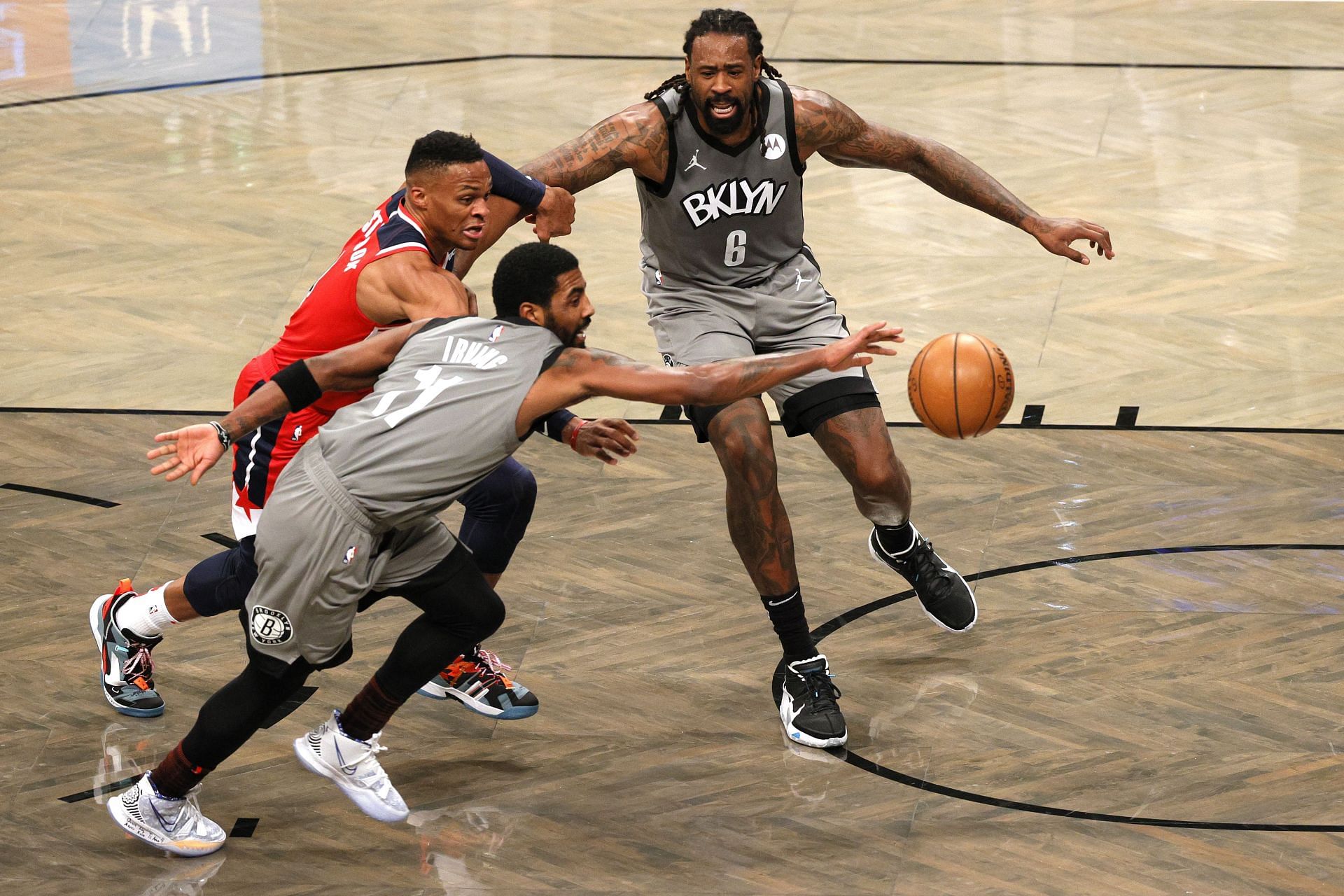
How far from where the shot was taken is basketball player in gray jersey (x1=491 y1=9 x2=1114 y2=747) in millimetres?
4988

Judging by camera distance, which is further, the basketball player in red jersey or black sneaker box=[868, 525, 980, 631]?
black sneaker box=[868, 525, 980, 631]

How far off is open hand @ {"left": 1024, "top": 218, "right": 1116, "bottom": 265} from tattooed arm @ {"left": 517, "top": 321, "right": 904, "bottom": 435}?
1.37 metres

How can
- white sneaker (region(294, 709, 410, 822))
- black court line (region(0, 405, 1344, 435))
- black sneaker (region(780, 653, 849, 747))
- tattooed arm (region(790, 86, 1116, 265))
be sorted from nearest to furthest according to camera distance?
white sneaker (region(294, 709, 410, 822))
black sneaker (region(780, 653, 849, 747))
tattooed arm (region(790, 86, 1116, 265))
black court line (region(0, 405, 1344, 435))

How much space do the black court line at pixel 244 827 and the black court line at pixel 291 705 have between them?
463 millimetres

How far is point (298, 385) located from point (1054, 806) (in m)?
2.17

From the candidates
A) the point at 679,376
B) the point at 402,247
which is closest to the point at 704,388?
the point at 679,376

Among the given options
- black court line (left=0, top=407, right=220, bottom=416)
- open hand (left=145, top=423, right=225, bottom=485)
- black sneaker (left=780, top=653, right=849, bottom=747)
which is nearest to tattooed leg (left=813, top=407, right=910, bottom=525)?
black sneaker (left=780, top=653, right=849, bottom=747)

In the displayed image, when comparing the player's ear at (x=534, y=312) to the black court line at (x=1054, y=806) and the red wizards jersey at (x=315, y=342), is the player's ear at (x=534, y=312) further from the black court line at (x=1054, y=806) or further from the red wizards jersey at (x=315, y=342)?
the black court line at (x=1054, y=806)

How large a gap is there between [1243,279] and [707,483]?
2.89 meters

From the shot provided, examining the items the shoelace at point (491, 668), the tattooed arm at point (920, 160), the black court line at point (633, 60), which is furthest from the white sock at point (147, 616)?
the black court line at point (633, 60)

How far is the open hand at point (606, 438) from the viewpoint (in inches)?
172

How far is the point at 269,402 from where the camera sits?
13.9 feet

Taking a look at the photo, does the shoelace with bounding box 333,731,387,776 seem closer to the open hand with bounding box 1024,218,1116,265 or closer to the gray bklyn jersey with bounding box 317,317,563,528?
the gray bklyn jersey with bounding box 317,317,563,528

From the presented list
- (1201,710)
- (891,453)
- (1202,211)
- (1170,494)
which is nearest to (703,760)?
(891,453)
